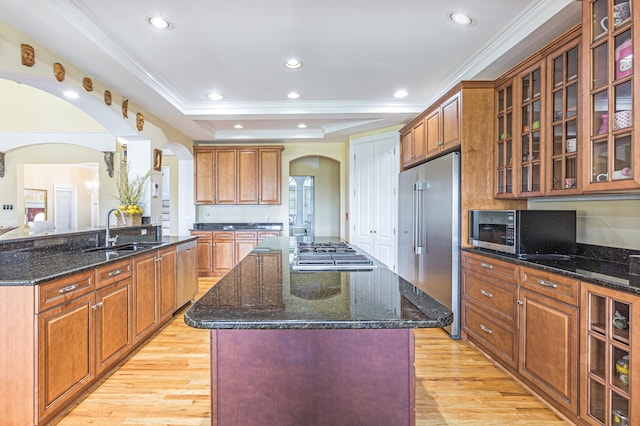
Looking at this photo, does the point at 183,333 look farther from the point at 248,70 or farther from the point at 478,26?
the point at 478,26

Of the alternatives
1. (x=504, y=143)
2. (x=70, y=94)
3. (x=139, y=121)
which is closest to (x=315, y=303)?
(x=504, y=143)

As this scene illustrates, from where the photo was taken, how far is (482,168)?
2957 mm

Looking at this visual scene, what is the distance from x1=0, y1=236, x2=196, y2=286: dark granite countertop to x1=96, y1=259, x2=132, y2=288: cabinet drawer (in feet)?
0.15

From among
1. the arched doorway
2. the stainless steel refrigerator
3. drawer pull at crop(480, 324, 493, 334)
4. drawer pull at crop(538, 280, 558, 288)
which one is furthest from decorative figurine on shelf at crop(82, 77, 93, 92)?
the arched doorway

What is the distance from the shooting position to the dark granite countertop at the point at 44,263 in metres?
1.73

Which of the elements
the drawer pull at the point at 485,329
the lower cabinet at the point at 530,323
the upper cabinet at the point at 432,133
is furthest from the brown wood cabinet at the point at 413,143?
the drawer pull at the point at 485,329

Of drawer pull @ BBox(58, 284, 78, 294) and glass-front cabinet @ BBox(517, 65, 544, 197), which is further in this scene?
glass-front cabinet @ BBox(517, 65, 544, 197)

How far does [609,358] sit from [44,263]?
3.20m

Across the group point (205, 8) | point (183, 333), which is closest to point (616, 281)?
point (205, 8)

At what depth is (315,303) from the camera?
44.4 inches

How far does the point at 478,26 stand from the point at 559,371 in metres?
2.27

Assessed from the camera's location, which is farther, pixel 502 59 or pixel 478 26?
pixel 502 59

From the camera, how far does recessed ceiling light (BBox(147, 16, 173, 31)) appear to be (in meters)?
2.26

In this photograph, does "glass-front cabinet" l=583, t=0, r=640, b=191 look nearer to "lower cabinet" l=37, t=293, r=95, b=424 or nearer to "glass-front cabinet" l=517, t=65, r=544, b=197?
"glass-front cabinet" l=517, t=65, r=544, b=197
